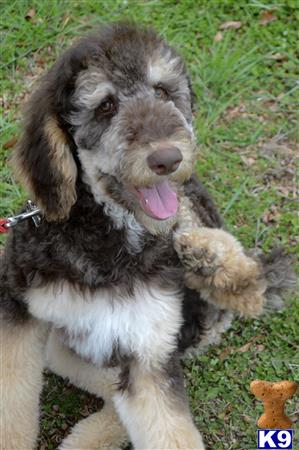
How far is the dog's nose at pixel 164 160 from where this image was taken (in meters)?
2.57

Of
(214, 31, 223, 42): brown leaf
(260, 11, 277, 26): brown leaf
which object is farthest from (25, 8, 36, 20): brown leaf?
(260, 11, 277, 26): brown leaf

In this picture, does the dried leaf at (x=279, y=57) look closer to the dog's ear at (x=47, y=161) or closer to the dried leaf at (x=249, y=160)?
the dried leaf at (x=249, y=160)

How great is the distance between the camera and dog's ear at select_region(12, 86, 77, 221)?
2.81 metres

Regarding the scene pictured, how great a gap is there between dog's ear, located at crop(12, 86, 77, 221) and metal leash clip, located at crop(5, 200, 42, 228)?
14cm

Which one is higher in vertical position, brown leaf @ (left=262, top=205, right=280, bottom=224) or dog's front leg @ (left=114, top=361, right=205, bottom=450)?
dog's front leg @ (left=114, top=361, right=205, bottom=450)

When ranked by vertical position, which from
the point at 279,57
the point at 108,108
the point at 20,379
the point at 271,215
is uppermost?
the point at 108,108

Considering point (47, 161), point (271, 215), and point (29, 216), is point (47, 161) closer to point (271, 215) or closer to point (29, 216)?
point (29, 216)

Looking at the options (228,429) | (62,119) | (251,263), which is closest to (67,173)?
(62,119)

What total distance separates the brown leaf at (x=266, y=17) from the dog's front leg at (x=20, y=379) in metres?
2.82

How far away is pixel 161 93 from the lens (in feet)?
9.41

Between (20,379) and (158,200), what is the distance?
1.09 m

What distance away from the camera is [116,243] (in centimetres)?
302

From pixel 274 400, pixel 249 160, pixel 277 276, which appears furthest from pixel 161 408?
pixel 249 160

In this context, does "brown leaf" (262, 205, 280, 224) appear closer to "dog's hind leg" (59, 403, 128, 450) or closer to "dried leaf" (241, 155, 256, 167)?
"dried leaf" (241, 155, 256, 167)
